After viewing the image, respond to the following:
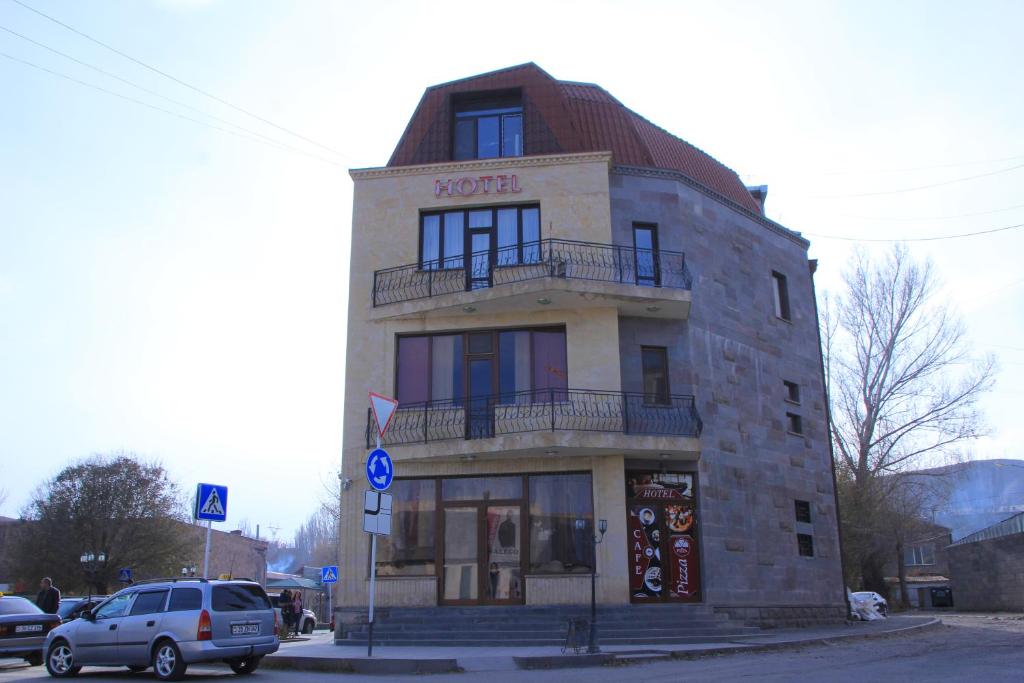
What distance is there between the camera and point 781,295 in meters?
26.2

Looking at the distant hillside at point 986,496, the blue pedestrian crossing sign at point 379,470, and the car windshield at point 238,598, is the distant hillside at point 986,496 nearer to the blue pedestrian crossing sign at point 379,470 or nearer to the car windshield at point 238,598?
the blue pedestrian crossing sign at point 379,470

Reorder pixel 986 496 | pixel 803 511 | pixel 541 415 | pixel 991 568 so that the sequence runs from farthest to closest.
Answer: pixel 986 496 < pixel 991 568 < pixel 803 511 < pixel 541 415

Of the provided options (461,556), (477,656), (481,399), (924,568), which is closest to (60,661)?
(477,656)

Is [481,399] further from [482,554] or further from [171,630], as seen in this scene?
[171,630]

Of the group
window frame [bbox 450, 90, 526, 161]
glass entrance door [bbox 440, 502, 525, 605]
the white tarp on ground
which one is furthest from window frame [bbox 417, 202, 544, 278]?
the white tarp on ground

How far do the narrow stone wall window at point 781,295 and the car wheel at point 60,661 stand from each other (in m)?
20.2

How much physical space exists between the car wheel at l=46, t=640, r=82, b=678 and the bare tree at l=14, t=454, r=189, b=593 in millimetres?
31095

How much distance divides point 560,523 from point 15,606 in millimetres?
11236

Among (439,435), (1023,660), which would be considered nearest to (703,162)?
(439,435)

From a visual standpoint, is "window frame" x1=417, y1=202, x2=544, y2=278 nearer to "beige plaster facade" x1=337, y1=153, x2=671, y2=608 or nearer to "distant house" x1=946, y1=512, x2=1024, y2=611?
"beige plaster facade" x1=337, y1=153, x2=671, y2=608

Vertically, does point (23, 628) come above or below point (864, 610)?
above

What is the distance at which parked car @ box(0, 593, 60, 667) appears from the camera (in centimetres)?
1554

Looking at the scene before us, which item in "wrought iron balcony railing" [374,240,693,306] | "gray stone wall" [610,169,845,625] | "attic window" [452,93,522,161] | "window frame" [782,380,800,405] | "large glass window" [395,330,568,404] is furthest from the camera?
"window frame" [782,380,800,405]

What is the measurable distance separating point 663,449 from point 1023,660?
345 inches
